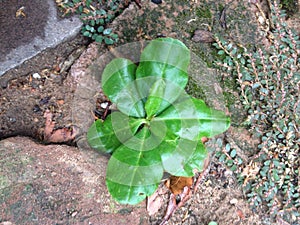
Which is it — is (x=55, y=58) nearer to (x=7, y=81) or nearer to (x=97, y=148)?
(x=7, y=81)

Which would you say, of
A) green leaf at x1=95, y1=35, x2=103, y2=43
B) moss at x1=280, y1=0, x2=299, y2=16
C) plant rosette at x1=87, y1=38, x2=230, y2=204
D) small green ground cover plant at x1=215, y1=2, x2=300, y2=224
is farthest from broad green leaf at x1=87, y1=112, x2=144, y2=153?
moss at x1=280, y1=0, x2=299, y2=16

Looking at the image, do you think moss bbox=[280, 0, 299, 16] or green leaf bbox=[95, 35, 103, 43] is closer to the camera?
green leaf bbox=[95, 35, 103, 43]

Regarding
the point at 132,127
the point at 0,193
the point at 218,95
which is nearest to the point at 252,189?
the point at 218,95

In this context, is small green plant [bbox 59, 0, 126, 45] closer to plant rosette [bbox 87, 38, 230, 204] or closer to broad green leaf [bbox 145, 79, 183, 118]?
plant rosette [bbox 87, 38, 230, 204]

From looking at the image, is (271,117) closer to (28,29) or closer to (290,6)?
(290,6)

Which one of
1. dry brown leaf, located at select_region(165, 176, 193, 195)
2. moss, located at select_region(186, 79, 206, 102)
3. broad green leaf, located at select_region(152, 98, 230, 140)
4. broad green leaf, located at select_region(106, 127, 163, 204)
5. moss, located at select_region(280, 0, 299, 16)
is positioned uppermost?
moss, located at select_region(280, 0, 299, 16)

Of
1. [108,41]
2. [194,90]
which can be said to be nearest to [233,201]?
[194,90]
